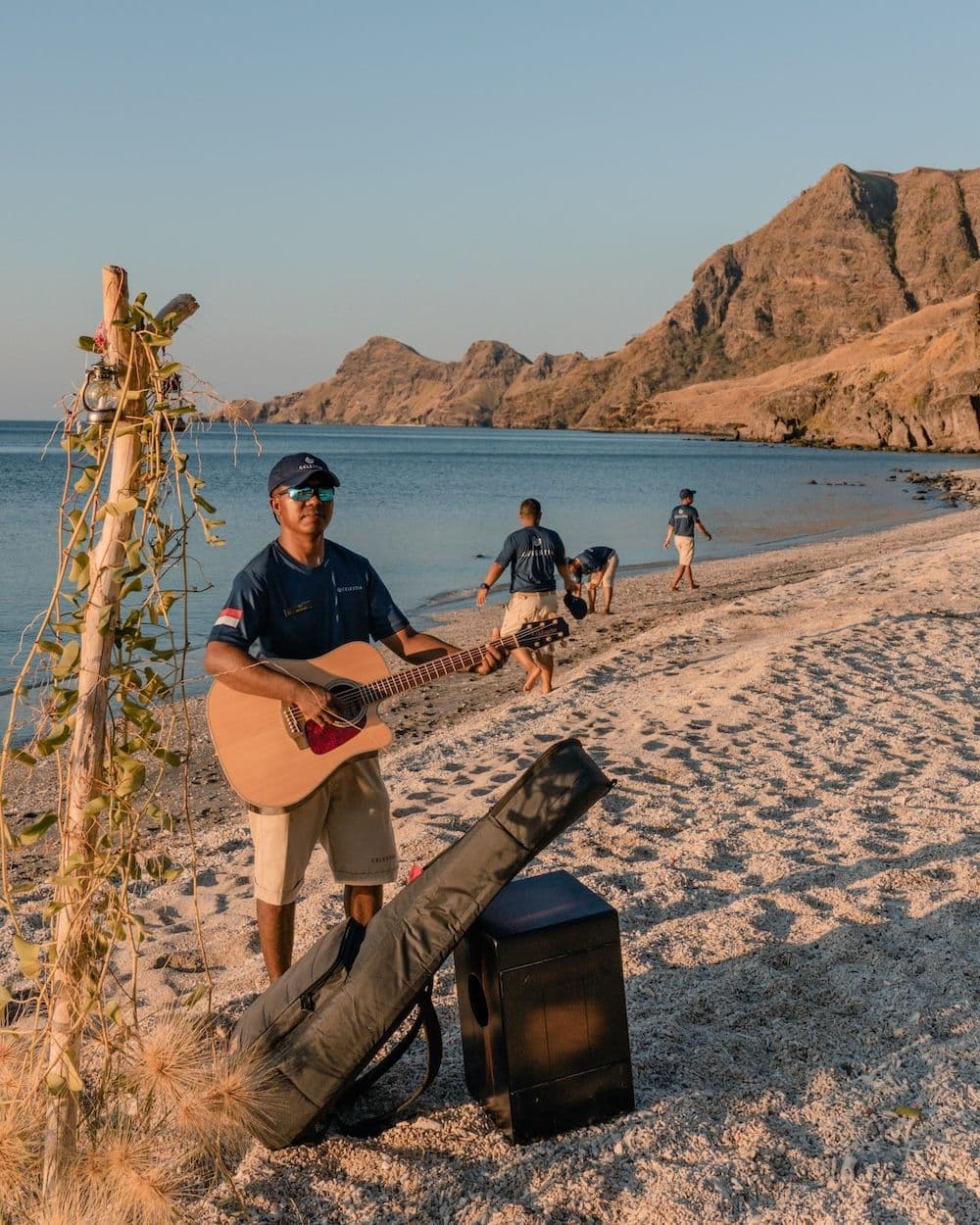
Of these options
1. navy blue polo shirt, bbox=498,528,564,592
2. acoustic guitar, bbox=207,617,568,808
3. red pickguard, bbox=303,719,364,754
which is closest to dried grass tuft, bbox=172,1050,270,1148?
acoustic guitar, bbox=207,617,568,808

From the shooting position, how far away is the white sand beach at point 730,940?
319cm

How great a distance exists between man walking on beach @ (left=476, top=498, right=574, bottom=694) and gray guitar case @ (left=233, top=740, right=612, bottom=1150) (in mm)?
7205

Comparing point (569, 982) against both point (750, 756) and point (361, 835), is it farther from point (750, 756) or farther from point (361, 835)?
point (750, 756)

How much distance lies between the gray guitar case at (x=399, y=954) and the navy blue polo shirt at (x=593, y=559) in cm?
1087

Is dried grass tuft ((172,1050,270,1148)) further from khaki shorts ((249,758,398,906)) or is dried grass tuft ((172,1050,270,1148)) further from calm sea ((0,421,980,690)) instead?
calm sea ((0,421,980,690))

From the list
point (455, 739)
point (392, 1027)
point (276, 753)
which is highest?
point (276, 753)

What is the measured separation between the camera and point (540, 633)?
15.2 ft

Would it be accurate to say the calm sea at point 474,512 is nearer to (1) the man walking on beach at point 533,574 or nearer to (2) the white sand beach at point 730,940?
(2) the white sand beach at point 730,940

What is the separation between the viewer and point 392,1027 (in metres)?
3.24

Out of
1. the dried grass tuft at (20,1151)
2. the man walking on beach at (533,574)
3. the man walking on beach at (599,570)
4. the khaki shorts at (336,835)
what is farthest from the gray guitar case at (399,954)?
the man walking on beach at (599,570)

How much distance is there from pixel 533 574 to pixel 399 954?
767 cm

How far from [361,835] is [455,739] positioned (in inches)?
193

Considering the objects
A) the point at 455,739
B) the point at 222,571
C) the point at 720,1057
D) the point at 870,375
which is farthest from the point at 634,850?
the point at 870,375

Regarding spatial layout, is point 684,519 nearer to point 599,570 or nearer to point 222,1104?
point 599,570
